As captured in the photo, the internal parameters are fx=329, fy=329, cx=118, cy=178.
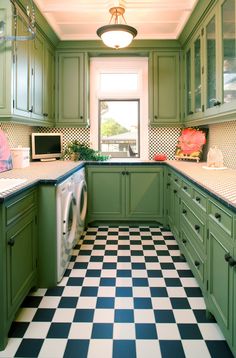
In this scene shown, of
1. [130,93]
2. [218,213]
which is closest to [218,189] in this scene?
[218,213]

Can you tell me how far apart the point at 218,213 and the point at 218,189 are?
215 mm

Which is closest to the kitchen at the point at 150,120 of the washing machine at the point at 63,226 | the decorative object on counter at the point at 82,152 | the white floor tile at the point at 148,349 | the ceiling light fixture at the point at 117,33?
the white floor tile at the point at 148,349

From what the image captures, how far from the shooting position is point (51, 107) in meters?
4.32

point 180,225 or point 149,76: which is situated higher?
point 149,76

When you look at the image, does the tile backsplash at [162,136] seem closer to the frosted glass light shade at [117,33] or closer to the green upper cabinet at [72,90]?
the green upper cabinet at [72,90]

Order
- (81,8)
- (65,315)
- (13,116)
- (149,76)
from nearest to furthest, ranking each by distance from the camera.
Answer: (65,315), (13,116), (81,8), (149,76)

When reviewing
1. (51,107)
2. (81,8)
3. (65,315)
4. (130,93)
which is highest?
(81,8)

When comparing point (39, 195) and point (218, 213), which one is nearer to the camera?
point (218, 213)

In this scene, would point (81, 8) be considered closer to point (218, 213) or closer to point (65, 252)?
point (65, 252)

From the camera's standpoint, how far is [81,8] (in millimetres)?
3477

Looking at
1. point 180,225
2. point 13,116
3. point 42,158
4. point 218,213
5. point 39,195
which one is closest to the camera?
point 218,213

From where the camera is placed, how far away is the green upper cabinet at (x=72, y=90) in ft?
14.6

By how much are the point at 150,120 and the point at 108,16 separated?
A: 4.60ft

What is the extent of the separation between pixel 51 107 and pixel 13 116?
1.61 m
